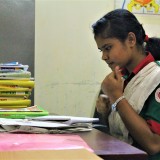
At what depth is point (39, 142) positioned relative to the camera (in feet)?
2.31

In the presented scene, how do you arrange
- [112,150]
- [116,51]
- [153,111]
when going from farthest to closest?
[116,51]
[153,111]
[112,150]

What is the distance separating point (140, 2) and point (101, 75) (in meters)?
0.64

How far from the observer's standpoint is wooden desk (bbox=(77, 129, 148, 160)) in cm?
61

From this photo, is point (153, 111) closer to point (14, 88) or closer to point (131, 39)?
point (131, 39)

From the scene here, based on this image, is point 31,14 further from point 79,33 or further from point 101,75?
point 101,75

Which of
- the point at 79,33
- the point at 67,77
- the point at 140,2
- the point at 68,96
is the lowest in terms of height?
the point at 68,96

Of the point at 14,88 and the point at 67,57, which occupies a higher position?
the point at 67,57

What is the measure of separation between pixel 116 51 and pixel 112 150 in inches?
27.6

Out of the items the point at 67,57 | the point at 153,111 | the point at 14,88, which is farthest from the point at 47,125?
the point at 67,57

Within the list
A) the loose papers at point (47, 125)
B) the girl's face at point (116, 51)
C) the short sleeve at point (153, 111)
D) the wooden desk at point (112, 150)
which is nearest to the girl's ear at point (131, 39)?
the girl's face at point (116, 51)

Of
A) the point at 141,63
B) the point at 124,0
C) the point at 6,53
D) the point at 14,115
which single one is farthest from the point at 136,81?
the point at 124,0

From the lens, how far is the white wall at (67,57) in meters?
2.13

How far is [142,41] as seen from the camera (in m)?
1.38

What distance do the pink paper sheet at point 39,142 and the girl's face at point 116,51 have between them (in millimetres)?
564
